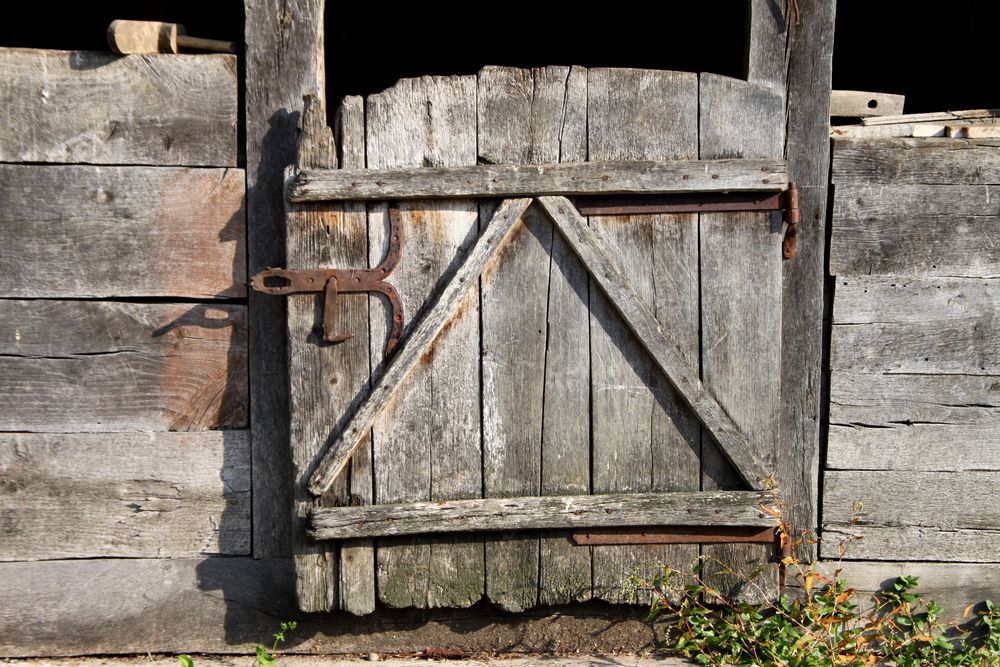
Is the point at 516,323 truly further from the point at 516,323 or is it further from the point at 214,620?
the point at 214,620

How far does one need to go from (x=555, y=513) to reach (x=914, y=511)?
1.28 meters

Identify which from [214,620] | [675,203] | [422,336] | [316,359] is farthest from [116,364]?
[675,203]

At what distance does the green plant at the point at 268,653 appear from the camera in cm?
249

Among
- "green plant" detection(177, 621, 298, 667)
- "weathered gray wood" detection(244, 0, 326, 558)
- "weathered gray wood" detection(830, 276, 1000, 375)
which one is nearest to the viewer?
"green plant" detection(177, 621, 298, 667)

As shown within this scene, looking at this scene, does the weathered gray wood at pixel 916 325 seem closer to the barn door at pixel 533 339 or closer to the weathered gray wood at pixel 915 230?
the weathered gray wood at pixel 915 230

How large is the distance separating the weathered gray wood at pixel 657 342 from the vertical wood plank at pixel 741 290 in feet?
0.16

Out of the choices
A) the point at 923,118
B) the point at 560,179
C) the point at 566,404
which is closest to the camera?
the point at 560,179

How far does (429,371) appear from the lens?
259 cm

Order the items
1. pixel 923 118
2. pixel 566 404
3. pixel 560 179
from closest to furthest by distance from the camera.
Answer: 1. pixel 560 179
2. pixel 566 404
3. pixel 923 118

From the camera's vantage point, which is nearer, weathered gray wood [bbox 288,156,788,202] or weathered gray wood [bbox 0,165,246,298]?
weathered gray wood [bbox 288,156,788,202]

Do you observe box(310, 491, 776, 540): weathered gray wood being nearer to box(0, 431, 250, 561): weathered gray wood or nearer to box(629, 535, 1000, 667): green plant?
box(629, 535, 1000, 667): green plant

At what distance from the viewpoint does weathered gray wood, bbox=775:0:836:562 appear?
8.58ft

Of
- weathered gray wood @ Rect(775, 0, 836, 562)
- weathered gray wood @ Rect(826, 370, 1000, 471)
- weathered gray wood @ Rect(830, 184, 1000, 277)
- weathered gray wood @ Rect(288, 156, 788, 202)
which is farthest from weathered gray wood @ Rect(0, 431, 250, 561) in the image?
weathered gray wood @ Rect(830, 184, 1000, 277)

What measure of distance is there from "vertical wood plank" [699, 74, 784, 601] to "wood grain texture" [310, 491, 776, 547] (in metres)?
0.09
